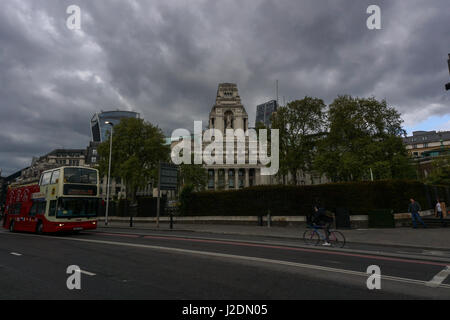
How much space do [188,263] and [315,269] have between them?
3.42 meters

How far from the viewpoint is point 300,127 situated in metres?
33.6

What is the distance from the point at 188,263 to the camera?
24.6 feet

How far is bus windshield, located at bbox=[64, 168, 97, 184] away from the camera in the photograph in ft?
53.7

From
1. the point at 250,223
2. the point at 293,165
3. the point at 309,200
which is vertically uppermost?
the point at 293,165

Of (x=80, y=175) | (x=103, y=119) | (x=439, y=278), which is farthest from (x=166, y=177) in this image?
(x=103, y=119)

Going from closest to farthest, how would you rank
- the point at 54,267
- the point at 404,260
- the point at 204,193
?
the point at 54,267 → the point at 404,260 → the point at 204,193

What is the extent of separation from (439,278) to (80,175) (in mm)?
17983

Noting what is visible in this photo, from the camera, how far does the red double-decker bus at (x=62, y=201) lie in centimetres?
1608

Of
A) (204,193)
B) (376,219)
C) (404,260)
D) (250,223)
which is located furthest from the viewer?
(204,193)

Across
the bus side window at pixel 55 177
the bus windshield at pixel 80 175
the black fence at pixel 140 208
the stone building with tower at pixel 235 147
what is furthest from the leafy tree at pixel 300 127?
the stone building with tower at pixel 235 147

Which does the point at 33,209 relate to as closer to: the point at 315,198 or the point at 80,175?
the point at 80,175

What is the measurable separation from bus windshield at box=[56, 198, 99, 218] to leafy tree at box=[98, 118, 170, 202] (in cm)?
1907

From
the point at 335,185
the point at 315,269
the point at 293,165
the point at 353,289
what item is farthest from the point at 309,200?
the point at 353,289
